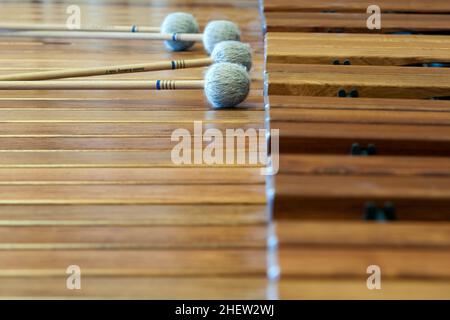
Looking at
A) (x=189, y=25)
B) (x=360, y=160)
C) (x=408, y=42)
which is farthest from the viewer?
(x=189, y=25)

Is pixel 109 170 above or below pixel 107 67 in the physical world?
below

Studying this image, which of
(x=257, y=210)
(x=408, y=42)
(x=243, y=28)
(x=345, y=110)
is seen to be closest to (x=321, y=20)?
(x=408, y=42)

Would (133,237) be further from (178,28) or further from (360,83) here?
(178,28)

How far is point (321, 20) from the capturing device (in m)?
2.72

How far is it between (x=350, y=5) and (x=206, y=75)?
3.05 feet

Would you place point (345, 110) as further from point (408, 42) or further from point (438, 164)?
point (408, 42)

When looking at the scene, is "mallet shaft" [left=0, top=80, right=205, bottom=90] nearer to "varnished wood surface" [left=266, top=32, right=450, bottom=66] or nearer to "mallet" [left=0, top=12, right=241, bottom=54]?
"varnished wood surface" [left=266, top=32, right=450, bottom=66]

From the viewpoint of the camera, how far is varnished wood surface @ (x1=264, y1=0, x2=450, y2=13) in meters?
2.86

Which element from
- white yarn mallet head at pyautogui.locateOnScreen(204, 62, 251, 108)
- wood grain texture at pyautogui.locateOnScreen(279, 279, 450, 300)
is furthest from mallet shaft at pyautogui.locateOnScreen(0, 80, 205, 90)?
wood grain texture at pyautogui.locateOnScreen(279, 279, 450, 300)

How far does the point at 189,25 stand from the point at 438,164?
1696 mm

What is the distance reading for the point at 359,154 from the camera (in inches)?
63.1

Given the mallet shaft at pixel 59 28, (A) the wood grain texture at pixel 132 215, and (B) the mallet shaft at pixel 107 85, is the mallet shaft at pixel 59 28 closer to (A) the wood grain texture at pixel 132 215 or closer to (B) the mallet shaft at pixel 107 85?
(B) the mallet shaft at pixel 107 85

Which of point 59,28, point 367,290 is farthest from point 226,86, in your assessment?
point 59,28

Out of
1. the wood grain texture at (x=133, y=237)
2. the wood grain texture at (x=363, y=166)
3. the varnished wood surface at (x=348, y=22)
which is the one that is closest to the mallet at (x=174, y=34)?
the varnished wood surface at (x=348, y=22)
